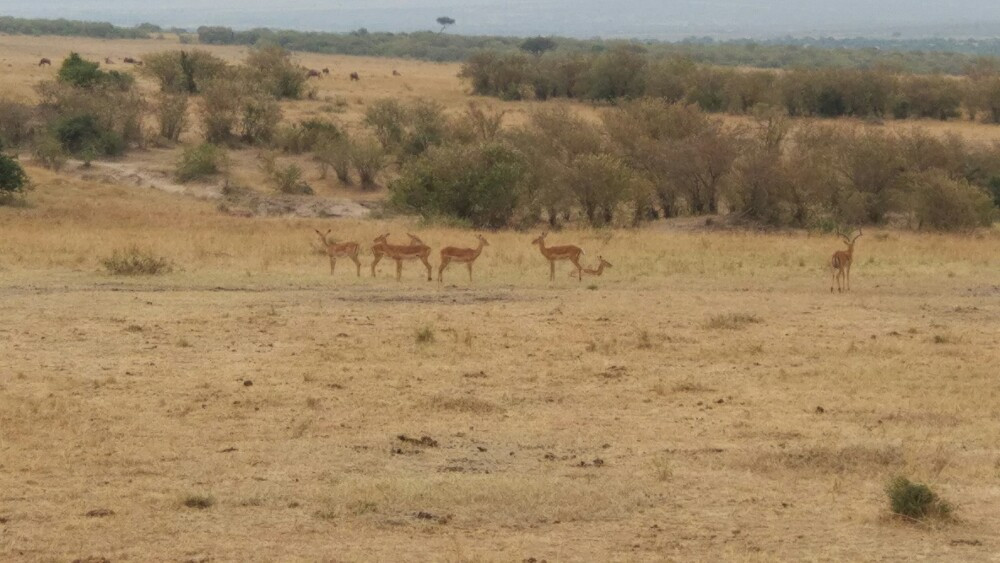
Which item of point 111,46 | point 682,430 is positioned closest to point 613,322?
point 682,430

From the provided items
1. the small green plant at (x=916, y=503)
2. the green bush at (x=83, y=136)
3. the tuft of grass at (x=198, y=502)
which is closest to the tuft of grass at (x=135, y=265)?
the tuft of grass at (x=198, y=502)

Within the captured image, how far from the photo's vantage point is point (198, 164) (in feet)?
136

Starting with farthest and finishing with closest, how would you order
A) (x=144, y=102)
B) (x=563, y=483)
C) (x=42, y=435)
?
(x=144, y=102), (x=42, y=435), (x=563, y=483)

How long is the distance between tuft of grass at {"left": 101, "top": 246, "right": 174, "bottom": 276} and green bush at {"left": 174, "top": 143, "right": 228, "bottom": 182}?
17897 millimetres

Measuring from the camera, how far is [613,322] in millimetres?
19531

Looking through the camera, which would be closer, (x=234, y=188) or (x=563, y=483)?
(x=563, y=483)

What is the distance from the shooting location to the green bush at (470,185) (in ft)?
111

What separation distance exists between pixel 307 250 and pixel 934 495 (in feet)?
57.1

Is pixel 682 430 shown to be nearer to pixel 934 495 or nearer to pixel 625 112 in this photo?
pixel 934 495

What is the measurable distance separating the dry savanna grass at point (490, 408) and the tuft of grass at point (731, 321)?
0.25ft

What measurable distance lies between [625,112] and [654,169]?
19.7 feet

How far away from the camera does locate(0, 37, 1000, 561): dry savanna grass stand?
10305 millimetres

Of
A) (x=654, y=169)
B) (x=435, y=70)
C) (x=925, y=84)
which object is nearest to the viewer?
(x=654, y=169)

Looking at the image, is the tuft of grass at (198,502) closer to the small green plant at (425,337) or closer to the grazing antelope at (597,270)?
the small green plant at (425,337)
